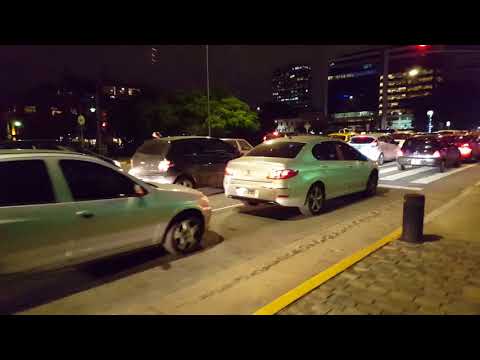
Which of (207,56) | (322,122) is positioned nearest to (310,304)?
(207,56)

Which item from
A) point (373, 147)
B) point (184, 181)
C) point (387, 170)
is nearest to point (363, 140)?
point (373, 147)

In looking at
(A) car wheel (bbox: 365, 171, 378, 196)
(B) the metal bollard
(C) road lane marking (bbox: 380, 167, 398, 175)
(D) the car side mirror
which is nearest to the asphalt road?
(B) the metal bollard

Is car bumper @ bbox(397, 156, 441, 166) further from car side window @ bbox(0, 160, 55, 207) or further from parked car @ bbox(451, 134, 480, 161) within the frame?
car side window @ bbox(0, 160, 55, 207)

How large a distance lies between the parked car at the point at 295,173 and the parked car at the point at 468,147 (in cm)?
1292

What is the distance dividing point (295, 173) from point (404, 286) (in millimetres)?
3374

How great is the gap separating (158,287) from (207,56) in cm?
2508

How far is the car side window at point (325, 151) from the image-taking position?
7.98m

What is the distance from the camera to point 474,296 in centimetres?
398

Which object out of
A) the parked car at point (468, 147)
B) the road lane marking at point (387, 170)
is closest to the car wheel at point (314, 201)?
the road lane marking at point (387, 170)

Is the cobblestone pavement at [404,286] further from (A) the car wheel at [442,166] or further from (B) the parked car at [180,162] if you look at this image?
(A) the car wheel at [442,166]

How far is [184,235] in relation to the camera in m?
5.57
